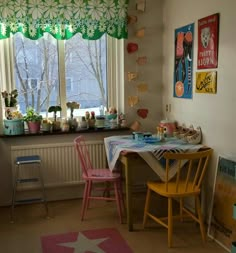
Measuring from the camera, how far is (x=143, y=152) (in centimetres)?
295

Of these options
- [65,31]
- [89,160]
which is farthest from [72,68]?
[89,160]

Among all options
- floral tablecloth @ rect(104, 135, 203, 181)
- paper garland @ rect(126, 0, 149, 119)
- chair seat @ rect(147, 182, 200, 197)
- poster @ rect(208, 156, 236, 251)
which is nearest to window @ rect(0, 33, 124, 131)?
paper garland @ rect(126, 0, 149, 119)

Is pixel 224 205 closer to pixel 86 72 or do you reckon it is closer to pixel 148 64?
pixel 148 64

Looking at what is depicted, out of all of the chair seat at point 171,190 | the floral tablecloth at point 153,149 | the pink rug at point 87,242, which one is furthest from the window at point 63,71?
the pink rug at point 87,242

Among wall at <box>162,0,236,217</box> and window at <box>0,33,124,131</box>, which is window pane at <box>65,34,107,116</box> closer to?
window at <box>0,33,124,131</box>

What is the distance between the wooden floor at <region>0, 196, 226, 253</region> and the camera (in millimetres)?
2791

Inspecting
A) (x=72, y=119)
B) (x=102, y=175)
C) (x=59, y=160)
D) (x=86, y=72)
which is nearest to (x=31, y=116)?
(x=72, y=119)

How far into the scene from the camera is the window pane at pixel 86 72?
3.92m

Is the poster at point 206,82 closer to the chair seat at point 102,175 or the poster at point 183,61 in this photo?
the poster at point 183,61

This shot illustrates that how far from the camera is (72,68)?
394cm

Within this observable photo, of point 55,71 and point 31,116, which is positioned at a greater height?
point 55,71

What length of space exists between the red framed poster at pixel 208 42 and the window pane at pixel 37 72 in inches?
64.1

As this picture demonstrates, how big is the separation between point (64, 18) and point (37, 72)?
680 millimetres

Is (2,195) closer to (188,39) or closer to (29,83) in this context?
(29,83)
